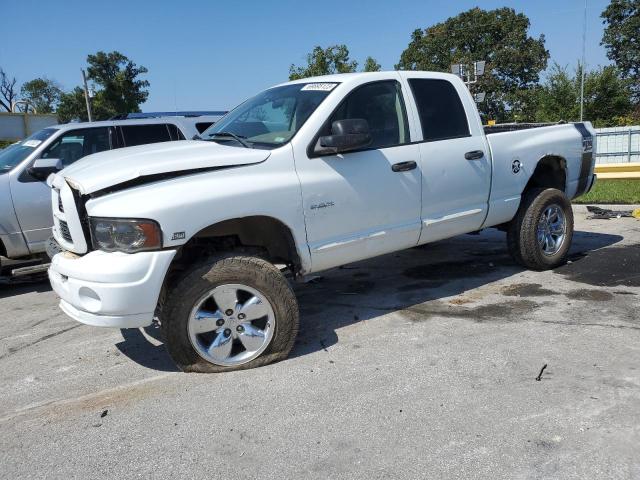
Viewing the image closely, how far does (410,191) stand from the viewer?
182 inches

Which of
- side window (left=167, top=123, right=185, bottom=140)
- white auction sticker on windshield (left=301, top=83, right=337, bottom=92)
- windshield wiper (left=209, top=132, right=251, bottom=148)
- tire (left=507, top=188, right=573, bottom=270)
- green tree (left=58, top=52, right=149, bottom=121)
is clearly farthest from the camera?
green tree (left=58, top=52, right=149, bottom=121)

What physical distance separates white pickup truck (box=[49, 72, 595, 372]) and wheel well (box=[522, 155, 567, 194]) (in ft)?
2.20

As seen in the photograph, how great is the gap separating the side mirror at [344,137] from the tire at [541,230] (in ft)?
7.86

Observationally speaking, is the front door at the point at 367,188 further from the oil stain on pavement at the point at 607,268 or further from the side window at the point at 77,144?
the side window at the point at 77,144

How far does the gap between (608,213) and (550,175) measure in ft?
11.6

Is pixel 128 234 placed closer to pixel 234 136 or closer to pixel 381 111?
pixel 234 136

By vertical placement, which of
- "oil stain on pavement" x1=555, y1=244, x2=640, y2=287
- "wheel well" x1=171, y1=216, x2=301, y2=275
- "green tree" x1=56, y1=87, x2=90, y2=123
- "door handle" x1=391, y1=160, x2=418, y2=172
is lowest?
"oil stain on pavement" x1=555, y1=244, x2=640, y2=287

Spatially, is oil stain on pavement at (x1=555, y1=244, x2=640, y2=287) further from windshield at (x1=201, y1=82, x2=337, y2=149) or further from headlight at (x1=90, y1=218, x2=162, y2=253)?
headlight at (x1=90, y1=218, x2=162, y2=253)

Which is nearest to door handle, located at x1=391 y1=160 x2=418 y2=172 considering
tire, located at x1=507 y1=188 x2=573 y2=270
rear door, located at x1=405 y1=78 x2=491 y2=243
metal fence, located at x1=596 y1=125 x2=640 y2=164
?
rear door, located at x1=405 y1=78 x2=491 y2=243

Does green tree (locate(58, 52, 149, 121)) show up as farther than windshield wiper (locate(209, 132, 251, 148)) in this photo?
Yes

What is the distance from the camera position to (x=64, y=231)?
13.0 ft

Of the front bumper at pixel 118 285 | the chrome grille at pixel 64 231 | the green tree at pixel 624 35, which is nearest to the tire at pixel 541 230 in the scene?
the front bumper at pixel 118 285

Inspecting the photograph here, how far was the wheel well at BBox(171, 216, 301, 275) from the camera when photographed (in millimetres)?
3969

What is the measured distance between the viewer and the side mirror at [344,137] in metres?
4.03
